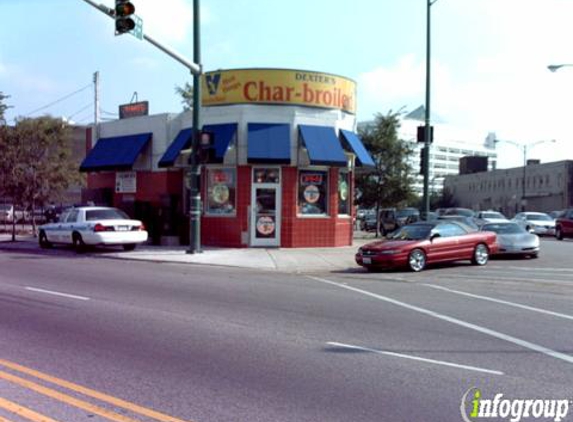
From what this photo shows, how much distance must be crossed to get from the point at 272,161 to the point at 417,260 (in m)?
6.95

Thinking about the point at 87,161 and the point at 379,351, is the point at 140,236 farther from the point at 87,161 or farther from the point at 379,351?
the point at 379,351

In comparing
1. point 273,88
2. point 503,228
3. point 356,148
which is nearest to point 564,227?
point 503,228

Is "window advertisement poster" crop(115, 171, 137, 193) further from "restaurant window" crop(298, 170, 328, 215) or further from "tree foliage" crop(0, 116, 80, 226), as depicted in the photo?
"restaurant window" crop(298, 170, 328, 215)

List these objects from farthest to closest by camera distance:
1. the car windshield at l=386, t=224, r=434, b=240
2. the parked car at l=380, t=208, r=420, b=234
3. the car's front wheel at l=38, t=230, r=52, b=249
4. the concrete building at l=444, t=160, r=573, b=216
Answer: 1. the concrete building at l=444, t=160, r=573, b=216
2. the parked car at l=380, t=208, r=420, b=234
3. the car's front wheel at l=38, t=230, r=52, b=249
4. the car windshield at l=386, t=224, r=434, b=240

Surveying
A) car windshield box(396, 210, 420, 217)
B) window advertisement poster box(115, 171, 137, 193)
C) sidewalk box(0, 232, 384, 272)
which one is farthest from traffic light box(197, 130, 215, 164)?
car windshield box(396, 210, 420, 217)

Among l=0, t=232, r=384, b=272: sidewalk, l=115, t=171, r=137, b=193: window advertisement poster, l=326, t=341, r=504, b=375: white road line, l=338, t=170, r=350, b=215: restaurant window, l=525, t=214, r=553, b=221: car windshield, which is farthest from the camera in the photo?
l=525, t=214, r=553, b=221: car windshield

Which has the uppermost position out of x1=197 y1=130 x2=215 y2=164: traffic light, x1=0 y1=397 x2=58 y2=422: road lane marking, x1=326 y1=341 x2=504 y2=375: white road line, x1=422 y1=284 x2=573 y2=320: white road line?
x1=197 y1=130 x2=215 y2=164: traffic light

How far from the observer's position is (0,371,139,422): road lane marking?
17.6ft

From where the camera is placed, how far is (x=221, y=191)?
24.2m

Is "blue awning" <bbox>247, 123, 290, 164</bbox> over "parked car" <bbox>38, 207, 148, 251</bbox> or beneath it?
over

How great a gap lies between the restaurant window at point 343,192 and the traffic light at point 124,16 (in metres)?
11.3

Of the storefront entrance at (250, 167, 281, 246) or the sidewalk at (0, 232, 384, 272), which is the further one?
the storefront entrance at (250, 167, 281, 246)

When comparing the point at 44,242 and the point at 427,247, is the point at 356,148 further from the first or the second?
the point at 44,242

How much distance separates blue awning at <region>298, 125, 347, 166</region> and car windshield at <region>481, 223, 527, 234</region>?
542cm
